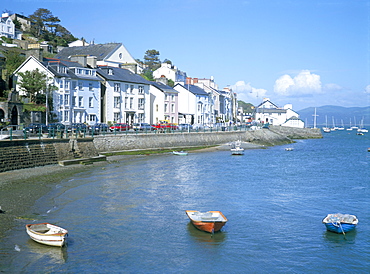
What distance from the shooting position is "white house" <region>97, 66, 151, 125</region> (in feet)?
231

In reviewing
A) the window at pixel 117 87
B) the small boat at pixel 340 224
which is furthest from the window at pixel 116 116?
the small boat at pixel 340 224

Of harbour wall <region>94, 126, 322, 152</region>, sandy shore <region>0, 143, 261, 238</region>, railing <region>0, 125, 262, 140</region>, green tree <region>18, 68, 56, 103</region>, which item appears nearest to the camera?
sandy shore <region>0, 143, 261, 238</region>

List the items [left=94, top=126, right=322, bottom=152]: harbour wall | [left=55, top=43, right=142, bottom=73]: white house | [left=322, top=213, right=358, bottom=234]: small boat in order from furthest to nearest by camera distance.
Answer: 1. [left=55, top=43, right=142, bottom=73]: white house
2. [left=94, top=126, right=322, bottom=152]: harbour wall
3. [left=322, top=213, right=358, bottom=234]: small boat

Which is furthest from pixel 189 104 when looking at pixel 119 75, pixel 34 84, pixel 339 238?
pixel 339 238

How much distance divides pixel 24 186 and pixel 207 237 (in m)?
15.7

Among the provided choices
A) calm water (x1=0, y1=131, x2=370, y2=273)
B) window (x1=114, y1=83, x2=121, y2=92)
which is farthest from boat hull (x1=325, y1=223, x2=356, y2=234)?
window (x1=114, y1=83, x2=121, y2=92)

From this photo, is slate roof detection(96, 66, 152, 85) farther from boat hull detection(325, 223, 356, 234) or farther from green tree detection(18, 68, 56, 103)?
boat hull detection(325, 223, 356, 234)

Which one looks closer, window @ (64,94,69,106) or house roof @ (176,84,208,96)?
window @ (64,94,69,106)

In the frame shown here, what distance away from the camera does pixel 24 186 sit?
29.7 metres

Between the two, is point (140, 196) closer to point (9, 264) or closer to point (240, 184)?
point (240, 184)

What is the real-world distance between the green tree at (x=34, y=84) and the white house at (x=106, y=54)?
26389 mm

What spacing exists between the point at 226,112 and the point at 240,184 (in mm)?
92352

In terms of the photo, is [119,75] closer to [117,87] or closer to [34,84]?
[117,87]

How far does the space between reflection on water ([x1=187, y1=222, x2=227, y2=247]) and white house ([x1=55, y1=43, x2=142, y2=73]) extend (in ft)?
221
